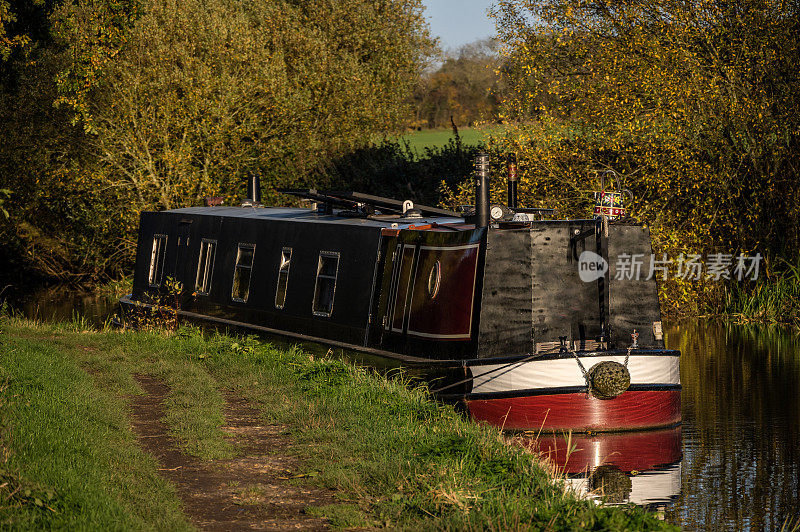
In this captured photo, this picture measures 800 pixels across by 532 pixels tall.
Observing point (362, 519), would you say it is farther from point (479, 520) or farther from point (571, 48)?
point (571, 48)

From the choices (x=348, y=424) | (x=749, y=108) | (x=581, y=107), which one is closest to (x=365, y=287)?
(x=348, y=424)

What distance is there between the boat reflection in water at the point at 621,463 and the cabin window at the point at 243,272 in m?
6.52

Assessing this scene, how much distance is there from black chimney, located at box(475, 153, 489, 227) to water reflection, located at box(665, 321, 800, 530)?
3344mm

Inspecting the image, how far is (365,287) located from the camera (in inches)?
523

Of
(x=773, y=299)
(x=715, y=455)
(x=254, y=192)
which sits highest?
(x=254, y=192)

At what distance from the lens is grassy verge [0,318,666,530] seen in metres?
6.58

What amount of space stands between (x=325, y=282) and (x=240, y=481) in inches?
265

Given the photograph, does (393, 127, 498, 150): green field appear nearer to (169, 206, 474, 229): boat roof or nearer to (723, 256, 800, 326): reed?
(723, 256, 800, 326): reed

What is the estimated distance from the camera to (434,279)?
38.8ft

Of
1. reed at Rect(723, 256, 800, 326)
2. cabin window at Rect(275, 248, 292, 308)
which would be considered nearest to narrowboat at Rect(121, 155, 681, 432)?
cabin window at Rect(275, 248, 292, 308)

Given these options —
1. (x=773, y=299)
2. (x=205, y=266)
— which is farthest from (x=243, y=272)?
(x=773, y=299)

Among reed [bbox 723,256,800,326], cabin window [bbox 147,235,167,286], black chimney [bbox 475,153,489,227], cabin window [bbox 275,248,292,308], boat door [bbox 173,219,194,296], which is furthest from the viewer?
reed [bbox 723,256,800,326]

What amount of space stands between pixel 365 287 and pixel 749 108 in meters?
10.9

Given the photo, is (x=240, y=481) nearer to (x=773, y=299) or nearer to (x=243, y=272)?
(x=243, y=272)
